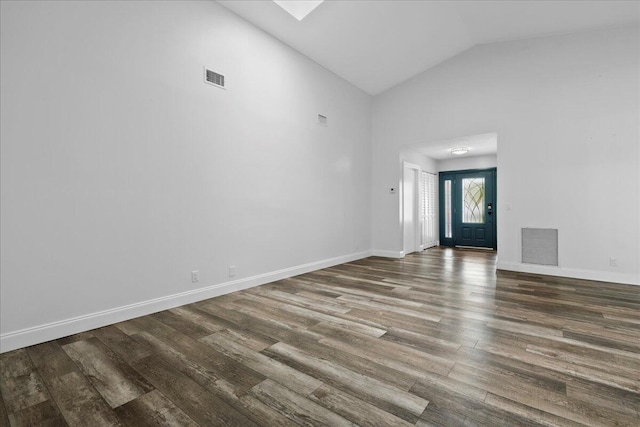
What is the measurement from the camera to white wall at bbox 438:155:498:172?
8.51 meters

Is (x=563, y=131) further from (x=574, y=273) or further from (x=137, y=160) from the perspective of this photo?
(x=137, y=160)

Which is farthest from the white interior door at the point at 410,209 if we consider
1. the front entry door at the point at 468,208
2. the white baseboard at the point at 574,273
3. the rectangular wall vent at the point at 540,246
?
the rectangular wall vent at the point at 540,246

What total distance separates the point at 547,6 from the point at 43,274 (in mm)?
7059

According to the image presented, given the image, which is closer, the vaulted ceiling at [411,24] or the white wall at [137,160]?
the white wall at [137,160]

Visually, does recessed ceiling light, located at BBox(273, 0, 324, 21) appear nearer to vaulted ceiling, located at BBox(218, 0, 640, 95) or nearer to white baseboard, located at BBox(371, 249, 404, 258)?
vaulted ceiling, located at BBox(218, 0, 640, 95)

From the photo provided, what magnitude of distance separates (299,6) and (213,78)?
5.47 feet

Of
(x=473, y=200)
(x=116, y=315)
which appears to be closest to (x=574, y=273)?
(x=473, y=200)

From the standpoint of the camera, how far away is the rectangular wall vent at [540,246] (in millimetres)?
5230

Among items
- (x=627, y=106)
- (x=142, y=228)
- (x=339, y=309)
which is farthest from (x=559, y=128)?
(x=142, y=228)

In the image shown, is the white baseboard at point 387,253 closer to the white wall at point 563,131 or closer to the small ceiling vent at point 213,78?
the white wall at point 563,131

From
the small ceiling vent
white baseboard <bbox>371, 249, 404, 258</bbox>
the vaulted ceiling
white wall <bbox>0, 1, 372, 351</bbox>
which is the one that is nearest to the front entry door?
white baseboard <bbox>371, 249, 404, 258</bbox>

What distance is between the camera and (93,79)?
2957 mm

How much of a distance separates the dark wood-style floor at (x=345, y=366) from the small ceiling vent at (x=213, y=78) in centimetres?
282

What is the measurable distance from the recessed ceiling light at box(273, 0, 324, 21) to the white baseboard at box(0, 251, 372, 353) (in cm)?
388
